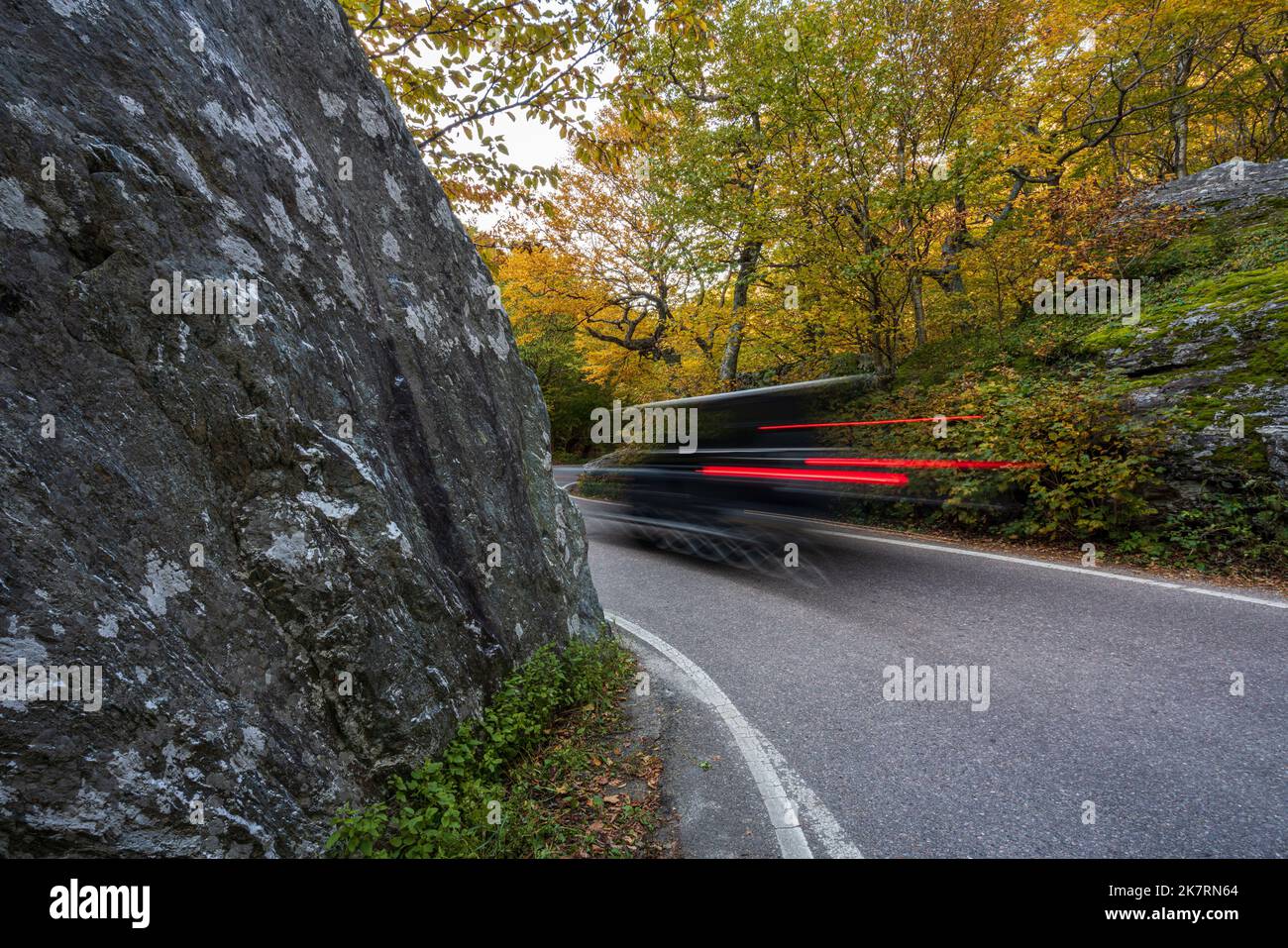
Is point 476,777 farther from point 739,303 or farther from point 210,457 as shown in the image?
point 739,303

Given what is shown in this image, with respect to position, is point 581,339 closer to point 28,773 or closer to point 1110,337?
point 1110,337

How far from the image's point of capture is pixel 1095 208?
10422 millimetres

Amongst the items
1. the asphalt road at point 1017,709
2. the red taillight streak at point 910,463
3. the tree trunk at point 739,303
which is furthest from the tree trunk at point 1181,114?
the asphalt road at point 1017,709

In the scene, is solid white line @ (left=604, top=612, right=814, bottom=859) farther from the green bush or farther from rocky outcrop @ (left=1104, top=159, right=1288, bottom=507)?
rocky outcrop @ (left=1104, top=159, right=1288, bottom=507)

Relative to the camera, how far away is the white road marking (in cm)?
265

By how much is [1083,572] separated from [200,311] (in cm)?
788

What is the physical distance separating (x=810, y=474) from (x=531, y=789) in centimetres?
604

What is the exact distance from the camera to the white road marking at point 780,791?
2654 mm

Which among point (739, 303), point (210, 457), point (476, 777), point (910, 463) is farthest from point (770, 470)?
point (739, 303)

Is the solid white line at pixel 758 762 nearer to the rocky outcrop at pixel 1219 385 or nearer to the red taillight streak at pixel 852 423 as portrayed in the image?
the red taillight streak at pixel 852 423

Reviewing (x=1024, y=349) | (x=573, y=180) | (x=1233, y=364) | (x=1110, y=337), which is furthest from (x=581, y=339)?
(x=1233, y=364)

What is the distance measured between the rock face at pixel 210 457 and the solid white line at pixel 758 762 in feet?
5.36
